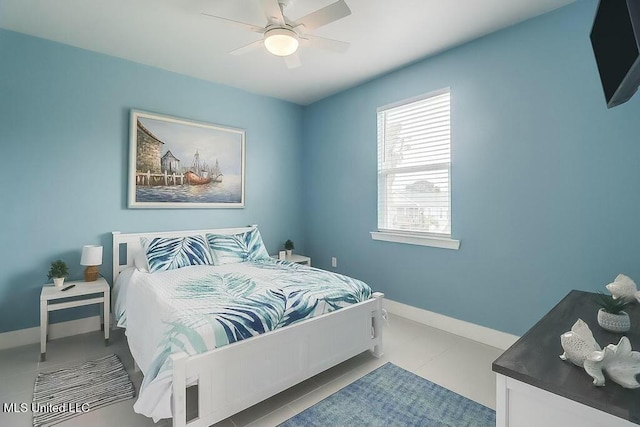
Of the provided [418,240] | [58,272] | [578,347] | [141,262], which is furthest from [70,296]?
[578,347]

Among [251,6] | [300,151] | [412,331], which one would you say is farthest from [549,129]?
[300,151]

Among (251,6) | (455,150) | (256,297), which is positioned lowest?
(256,297)

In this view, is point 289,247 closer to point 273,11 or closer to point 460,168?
point 460,168

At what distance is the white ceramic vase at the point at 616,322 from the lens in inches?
49.1

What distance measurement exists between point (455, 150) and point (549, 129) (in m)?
0.72

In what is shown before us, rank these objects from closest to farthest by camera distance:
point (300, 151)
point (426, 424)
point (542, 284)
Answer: point (426, 424) → point (542, 284) → point (300, 151)

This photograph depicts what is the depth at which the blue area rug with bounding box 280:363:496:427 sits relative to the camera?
1.75 metres

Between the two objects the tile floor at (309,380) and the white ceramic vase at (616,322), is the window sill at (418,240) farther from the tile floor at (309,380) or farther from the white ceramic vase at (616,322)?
the white ceramic vase at (616,322)

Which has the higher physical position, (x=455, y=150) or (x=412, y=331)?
(x=455, y=150)

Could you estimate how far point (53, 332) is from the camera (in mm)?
2822

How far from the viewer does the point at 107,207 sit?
3.09 m

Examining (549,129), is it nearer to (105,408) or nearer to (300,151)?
(300,151)

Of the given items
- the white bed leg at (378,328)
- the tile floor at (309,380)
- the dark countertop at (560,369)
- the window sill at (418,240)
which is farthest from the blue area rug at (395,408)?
the window sill at (418,240)

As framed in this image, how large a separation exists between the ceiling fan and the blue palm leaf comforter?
1750 mm
